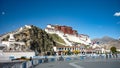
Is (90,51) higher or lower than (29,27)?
lower

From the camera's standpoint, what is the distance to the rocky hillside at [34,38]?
464ft

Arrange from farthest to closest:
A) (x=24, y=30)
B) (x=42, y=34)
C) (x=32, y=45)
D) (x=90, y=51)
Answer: (x=90, y=51), (x=42, y=34), (x=24, y=30), (x=32, y=45)

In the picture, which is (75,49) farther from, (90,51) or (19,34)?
(19,34)

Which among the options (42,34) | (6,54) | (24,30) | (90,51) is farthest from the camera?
Answer: (90,51)

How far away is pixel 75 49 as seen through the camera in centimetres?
17025

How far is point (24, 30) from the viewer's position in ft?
500

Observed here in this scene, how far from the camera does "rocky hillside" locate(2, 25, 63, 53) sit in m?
142

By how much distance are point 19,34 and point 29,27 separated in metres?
18.1

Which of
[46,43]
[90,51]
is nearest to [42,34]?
[46,43]

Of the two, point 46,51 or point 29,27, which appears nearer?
point 46,51

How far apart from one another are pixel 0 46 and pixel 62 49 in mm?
60201

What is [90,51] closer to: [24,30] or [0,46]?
[24,30]

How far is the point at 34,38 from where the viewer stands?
150375 mm

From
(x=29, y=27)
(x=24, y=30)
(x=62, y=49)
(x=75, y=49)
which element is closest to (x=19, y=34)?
(x=24, y=30)
